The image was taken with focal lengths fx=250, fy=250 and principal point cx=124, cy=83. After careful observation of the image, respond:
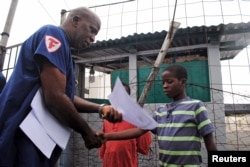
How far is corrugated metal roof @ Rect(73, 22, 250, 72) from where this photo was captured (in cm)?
526

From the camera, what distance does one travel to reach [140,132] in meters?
1.96

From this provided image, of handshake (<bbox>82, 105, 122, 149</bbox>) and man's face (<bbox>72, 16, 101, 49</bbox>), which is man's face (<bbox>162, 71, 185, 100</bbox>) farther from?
man's face (<bbox>72, 16, 101, 49</bbox>)

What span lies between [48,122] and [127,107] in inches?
16.2

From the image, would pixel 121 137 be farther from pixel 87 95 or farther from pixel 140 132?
pixel 87 95

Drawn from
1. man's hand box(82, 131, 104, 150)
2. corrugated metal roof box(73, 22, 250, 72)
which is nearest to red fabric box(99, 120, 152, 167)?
man's hand box(82, 131, 104, 150)

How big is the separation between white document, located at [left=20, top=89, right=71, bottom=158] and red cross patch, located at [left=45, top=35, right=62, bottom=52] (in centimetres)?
19

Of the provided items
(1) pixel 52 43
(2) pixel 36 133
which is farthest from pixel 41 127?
(1) pixel 52 43

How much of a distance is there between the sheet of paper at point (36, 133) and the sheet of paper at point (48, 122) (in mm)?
18

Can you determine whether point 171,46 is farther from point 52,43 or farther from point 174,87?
point 52,43

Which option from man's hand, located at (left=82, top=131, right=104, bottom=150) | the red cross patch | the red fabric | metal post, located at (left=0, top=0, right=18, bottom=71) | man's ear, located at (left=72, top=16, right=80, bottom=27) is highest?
metal post, located at (left=0, top=0, right=18, bottom=71)

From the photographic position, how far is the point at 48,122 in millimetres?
1097

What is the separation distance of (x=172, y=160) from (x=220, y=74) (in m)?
3.85

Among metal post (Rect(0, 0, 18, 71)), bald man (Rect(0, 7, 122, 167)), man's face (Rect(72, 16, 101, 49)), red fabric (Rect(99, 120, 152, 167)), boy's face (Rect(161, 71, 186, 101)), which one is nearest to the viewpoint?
bald man (Rect(0, 7, 122, 167))

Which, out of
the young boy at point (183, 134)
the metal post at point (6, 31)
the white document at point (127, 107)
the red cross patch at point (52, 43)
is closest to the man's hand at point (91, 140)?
the white document at point (127, 107)
